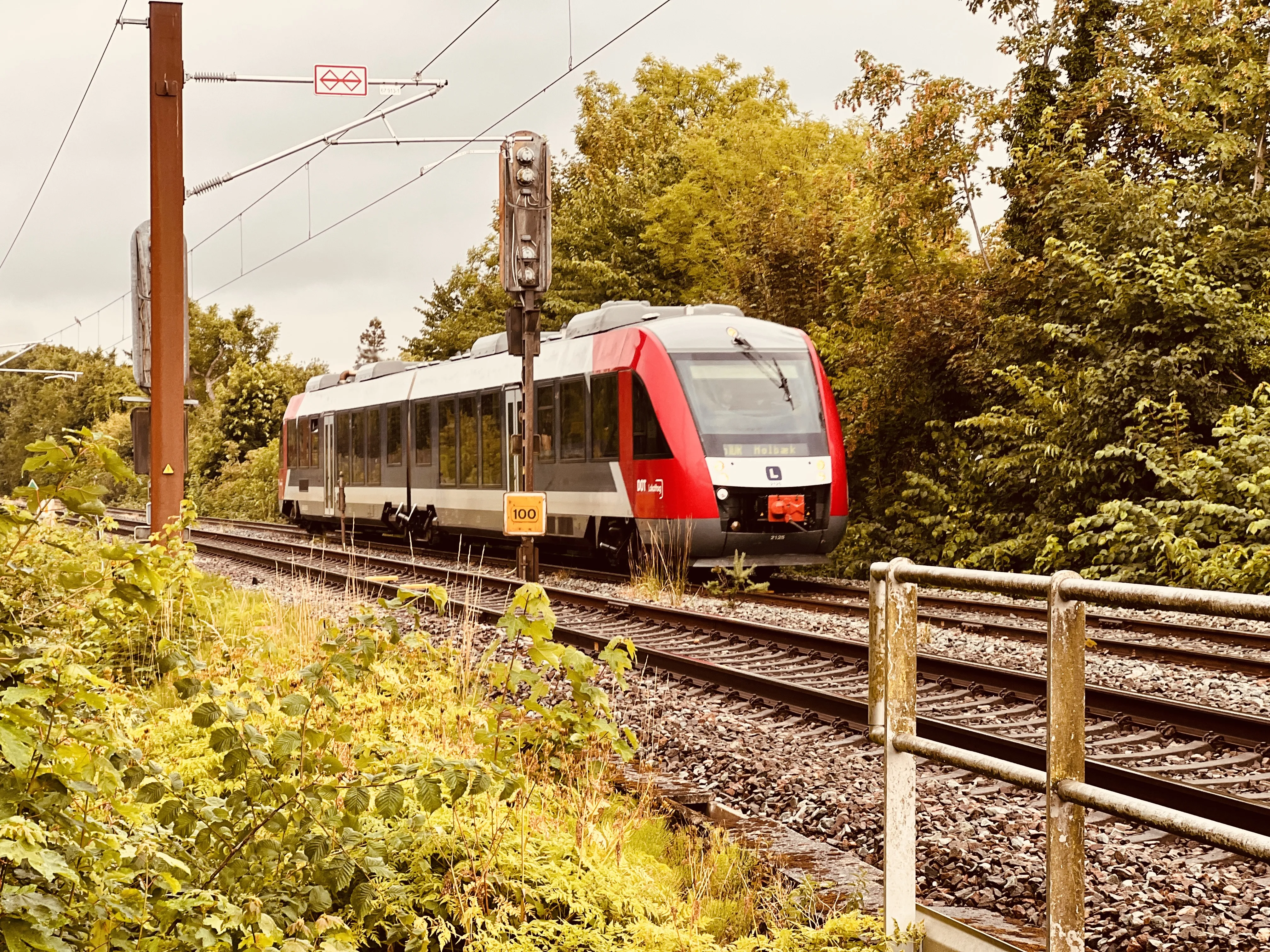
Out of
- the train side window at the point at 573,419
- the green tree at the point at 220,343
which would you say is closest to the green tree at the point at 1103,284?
the train side window at the point at 573,419

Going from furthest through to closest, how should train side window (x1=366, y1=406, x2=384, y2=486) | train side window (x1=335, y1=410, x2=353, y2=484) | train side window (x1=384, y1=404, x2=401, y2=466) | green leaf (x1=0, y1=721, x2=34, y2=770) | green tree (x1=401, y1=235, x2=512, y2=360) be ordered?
green tree (x1=401, y1=235, x2=512, y2=360), train side window (x1=335, y1=410, x2=353, y2=484), train side window (x1=366, y1=406, x2=384, y2=486), train side window (x1=384, y1=404, x2=401, y2=466), green leaf (x1=0, y1=721, x2=34, y2=770)

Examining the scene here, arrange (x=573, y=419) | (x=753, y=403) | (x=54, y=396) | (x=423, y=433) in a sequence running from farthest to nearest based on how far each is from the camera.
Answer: (x=54, y=396) → (x=423, y=433) → (x=573, y=419) → (x=753, y=403)

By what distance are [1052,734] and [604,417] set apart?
1319cm

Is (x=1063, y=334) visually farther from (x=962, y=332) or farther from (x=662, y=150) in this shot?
(x=662, y=150)

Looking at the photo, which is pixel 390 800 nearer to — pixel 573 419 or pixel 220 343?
pixel 573 419

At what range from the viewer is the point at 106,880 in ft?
9.44

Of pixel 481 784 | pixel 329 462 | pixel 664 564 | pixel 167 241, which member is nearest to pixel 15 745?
pixel 481 784

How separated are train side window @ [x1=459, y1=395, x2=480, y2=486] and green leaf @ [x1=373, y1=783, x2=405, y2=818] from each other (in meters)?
16.1

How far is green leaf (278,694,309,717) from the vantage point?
330 centimetres

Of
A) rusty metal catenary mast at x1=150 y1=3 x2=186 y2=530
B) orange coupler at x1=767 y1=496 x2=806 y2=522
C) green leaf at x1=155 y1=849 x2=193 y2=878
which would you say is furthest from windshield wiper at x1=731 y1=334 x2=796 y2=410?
green leaf at x1=155 y1=849 x2=193 y2=878

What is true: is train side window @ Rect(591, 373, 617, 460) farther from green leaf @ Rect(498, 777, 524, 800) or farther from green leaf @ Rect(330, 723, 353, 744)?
green leaf @ Rect(330, 723, 353, 744)

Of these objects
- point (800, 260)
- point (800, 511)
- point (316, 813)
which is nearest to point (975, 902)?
point (316, 813)

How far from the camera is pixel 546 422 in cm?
1762

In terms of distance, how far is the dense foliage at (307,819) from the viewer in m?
2.88
